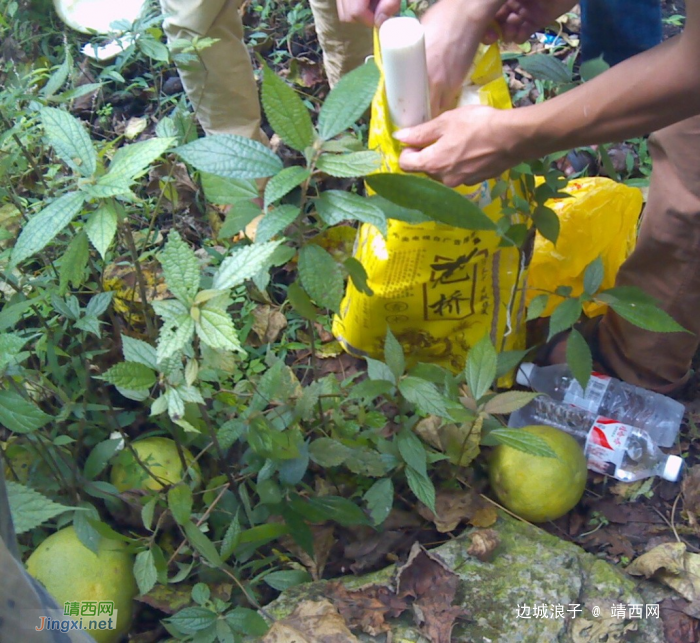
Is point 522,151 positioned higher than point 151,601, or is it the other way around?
point 522,151

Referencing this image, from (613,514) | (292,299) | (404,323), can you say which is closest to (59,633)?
(292,299)

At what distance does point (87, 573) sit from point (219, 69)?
1661mm

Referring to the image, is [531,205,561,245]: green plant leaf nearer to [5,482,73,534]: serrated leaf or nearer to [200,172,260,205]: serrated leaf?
[200,172,260,205]: serrated leaf

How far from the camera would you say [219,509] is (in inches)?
57.7

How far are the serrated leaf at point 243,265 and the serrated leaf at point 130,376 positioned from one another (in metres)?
0.23

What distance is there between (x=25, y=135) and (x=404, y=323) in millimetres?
1095

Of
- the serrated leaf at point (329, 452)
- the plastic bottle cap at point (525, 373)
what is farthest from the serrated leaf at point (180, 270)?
the plastic bottle cap at point (525, 373)

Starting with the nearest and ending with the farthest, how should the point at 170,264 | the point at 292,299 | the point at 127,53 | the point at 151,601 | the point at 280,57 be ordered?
the point at 170,264 < the point at 292,299 < the point at 151,601 < the point at 127,53 < the point at 280,57

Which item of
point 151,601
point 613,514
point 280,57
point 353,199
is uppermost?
point 353,199

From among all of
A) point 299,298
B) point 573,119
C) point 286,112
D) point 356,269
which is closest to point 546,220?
point 573,119

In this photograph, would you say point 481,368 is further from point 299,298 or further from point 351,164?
point 351,164

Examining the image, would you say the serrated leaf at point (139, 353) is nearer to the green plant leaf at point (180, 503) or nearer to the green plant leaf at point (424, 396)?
the green plant leaf at point (180, 503)

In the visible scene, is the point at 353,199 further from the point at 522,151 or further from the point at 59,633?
the point at 59,633

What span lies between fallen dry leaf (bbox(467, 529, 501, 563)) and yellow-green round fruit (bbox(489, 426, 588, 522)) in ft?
0.43
